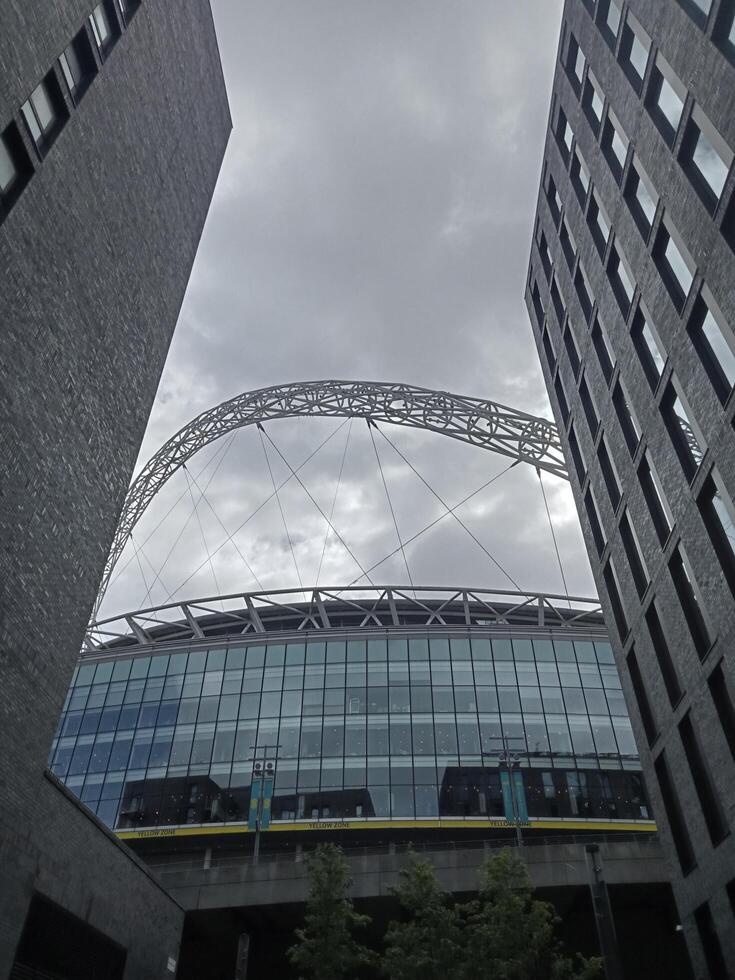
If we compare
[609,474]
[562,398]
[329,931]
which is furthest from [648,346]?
[329,931]

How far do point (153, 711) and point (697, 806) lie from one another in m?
44.3

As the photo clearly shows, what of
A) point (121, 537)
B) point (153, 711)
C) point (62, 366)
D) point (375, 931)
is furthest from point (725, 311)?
point (121, 537)

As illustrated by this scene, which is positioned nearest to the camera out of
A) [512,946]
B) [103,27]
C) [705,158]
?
[705,158]

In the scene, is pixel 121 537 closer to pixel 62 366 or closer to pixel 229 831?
pixel 229 831

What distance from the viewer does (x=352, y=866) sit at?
32094mm

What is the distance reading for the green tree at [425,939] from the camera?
21.9 metres

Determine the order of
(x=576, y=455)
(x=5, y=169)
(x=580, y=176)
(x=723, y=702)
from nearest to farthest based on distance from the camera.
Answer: (x=5, y=169) < (x=723, y=702) < (x=580, y=176) < (x=576, y=455)

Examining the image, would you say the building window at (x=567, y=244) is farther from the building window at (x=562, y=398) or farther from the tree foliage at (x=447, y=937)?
the tree foliage at (x=447, y=937)

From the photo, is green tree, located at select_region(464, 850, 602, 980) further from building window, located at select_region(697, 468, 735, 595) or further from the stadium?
the stadium

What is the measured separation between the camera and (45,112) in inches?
683

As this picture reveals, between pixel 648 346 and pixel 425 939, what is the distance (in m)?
18.5

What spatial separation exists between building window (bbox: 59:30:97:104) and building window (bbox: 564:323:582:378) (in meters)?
19.4

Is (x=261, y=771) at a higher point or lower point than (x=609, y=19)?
lower

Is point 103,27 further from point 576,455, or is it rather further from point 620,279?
point 576,455
